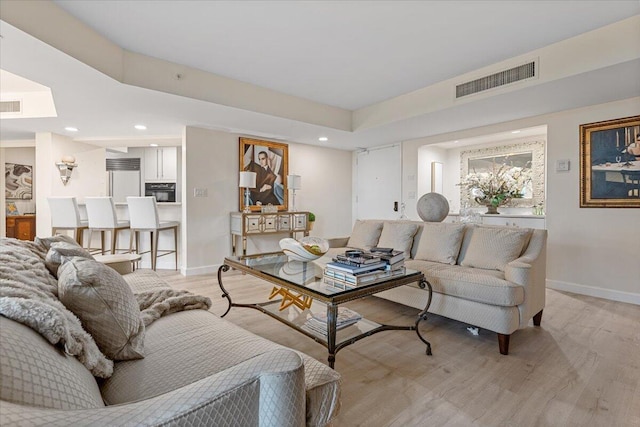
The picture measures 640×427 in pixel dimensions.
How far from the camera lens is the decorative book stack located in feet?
6.12

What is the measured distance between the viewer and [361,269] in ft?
6.21

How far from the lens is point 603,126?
10.8 feet

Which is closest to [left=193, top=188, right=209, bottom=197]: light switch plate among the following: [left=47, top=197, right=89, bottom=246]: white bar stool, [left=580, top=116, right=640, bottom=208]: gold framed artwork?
[left=47, top=197, right=89, bottom=246]: white bar stool

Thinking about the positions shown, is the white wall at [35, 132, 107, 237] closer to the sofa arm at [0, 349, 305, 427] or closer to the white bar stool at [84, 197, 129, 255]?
the white bar stool at [84, 197, 129, 255]

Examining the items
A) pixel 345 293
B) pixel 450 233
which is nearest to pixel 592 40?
pixel 450 233

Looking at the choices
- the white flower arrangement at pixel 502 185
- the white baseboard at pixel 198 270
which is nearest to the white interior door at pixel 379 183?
→ the white flower arrangement at pixel 502 185

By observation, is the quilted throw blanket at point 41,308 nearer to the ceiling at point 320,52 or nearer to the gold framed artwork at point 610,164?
the ceiling at point 320,52

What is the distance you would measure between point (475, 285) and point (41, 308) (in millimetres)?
2341

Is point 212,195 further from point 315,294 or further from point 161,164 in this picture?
point 315,294

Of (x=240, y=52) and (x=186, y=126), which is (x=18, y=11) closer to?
(x=240, y=52)

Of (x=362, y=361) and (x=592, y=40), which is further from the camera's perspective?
(x=592, y=40)

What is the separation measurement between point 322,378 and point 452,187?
18.2 ft

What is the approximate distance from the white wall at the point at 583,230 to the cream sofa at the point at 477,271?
4.95 ft

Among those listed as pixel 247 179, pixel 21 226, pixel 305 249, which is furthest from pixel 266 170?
pixel 21 226
